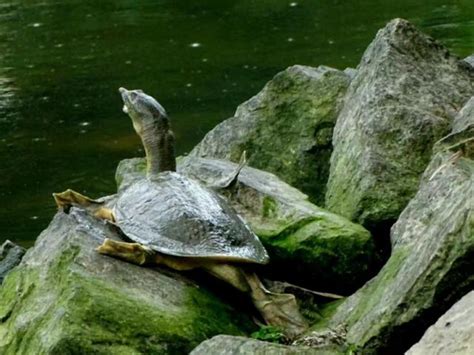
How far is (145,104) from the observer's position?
5180 millimetres

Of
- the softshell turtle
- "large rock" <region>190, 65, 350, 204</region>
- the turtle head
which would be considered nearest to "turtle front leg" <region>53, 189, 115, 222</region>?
the softshell turtle

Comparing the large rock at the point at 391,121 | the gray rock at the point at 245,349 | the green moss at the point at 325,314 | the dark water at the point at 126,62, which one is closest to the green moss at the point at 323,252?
the green moss at the point at 325,314

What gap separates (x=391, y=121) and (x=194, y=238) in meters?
1.14

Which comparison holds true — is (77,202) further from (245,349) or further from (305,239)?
(245,349)

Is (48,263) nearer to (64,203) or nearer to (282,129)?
(64,203)

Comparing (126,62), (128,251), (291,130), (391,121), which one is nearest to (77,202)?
(128,251)

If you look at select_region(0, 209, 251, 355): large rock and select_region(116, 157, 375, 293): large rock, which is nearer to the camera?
select_region(0, 209, 251, 355): large rock

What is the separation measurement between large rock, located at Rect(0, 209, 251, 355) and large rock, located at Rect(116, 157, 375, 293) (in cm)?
36

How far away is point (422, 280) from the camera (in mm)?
3688

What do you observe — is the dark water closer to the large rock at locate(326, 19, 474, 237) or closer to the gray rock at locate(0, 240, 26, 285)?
the gray rock at locate(0, 240, 26, 285)

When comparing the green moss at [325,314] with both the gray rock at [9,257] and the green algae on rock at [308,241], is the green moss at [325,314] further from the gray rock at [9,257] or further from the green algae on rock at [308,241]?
the gray rock at [9,257]

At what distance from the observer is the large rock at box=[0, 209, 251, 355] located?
4.16 metres

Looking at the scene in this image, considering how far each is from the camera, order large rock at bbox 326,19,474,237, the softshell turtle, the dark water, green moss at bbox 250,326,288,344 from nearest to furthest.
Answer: green moss at bbox 250,326,288,344 < the softshell turtle < large rock at bbox 326,19,474,237 < the dark water

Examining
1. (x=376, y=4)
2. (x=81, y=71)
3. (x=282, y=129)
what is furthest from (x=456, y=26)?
(x=282, y=129)
